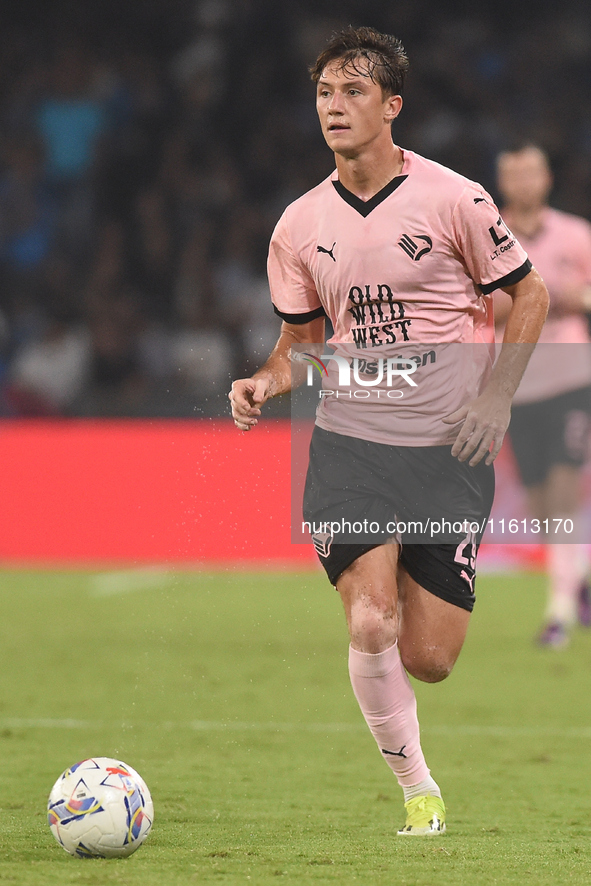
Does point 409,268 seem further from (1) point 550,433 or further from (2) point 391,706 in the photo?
(1) point 550,433

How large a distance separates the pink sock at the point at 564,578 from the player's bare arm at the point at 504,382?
161 inches

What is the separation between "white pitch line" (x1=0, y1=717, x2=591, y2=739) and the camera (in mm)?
5445

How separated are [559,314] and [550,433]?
70cm

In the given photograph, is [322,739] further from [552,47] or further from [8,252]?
[552,47]

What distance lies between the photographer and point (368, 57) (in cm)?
371

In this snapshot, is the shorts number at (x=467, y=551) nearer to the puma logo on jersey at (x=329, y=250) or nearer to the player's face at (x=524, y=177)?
the puma logo on jersey at (x=329, y=250)

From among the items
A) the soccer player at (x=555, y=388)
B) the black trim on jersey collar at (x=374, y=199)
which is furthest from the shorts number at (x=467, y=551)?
the soccer player at (x=555, y=388)

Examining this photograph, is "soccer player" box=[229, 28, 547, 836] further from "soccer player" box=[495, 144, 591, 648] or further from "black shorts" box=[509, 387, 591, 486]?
"black shorts" box=[509, 387, 591, 486]

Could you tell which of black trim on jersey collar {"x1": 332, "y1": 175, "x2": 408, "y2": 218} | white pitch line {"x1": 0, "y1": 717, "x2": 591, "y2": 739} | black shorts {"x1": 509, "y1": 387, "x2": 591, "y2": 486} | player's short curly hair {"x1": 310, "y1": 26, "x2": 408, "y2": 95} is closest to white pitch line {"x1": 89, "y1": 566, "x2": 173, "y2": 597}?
black shorts {"x1": 509, "y1": 387, "x2": 591, "y2": 486}

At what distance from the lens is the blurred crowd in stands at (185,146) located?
12.5m

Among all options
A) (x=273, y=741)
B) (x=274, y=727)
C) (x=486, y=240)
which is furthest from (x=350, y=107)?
(x=274, y=727)

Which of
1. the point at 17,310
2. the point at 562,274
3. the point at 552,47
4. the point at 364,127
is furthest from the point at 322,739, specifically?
the point at 552,47

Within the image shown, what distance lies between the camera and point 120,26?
1460 centimetres

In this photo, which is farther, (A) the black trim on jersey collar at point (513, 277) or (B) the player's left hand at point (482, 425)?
(A) the black trim on jersey collar at point (513, 277)
